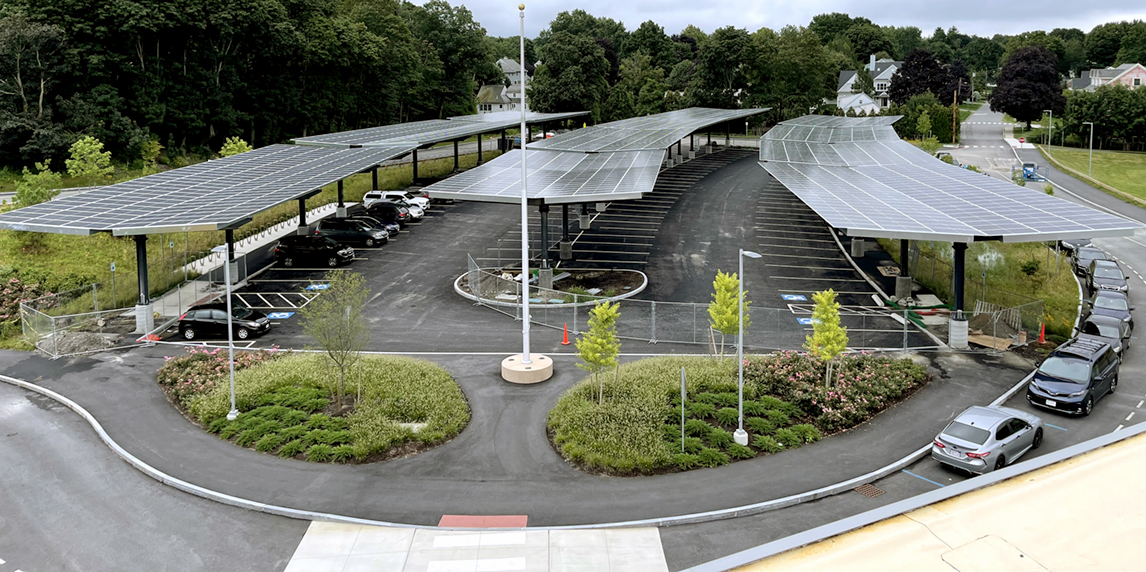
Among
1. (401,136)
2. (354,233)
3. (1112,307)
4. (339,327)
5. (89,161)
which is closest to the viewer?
(339,327)

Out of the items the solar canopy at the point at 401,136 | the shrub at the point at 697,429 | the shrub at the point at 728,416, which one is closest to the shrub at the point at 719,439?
the shrub at the point at 697,429

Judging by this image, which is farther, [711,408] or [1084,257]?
[1084,257]

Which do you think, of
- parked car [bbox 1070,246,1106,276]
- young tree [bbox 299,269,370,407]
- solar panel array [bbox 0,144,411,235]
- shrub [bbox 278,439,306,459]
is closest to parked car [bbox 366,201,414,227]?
solar panel array [bbox 0,144,411,235]

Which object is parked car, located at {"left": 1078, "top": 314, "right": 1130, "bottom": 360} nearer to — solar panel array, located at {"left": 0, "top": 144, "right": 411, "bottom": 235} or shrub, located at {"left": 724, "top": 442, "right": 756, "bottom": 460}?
shrub, located at {"left": 724, "top": 442, "right": 756, "bottom": 460}

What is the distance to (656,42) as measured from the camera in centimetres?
15400

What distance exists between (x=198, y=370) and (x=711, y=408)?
1750 cm

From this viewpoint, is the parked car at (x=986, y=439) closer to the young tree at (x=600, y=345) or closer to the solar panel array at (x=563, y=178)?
the young tree at (x=600, y=345)

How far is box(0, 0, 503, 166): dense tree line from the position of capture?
218 ft

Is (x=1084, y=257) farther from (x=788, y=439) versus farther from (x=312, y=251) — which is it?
(x=312, y=251)

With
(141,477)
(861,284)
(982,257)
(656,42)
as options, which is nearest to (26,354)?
(141,477)

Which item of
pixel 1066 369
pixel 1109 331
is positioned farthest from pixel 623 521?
pixel 1109 331

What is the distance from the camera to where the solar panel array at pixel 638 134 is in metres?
63.5

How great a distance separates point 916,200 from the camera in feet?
126

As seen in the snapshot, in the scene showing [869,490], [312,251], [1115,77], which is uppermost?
[1115,77]
